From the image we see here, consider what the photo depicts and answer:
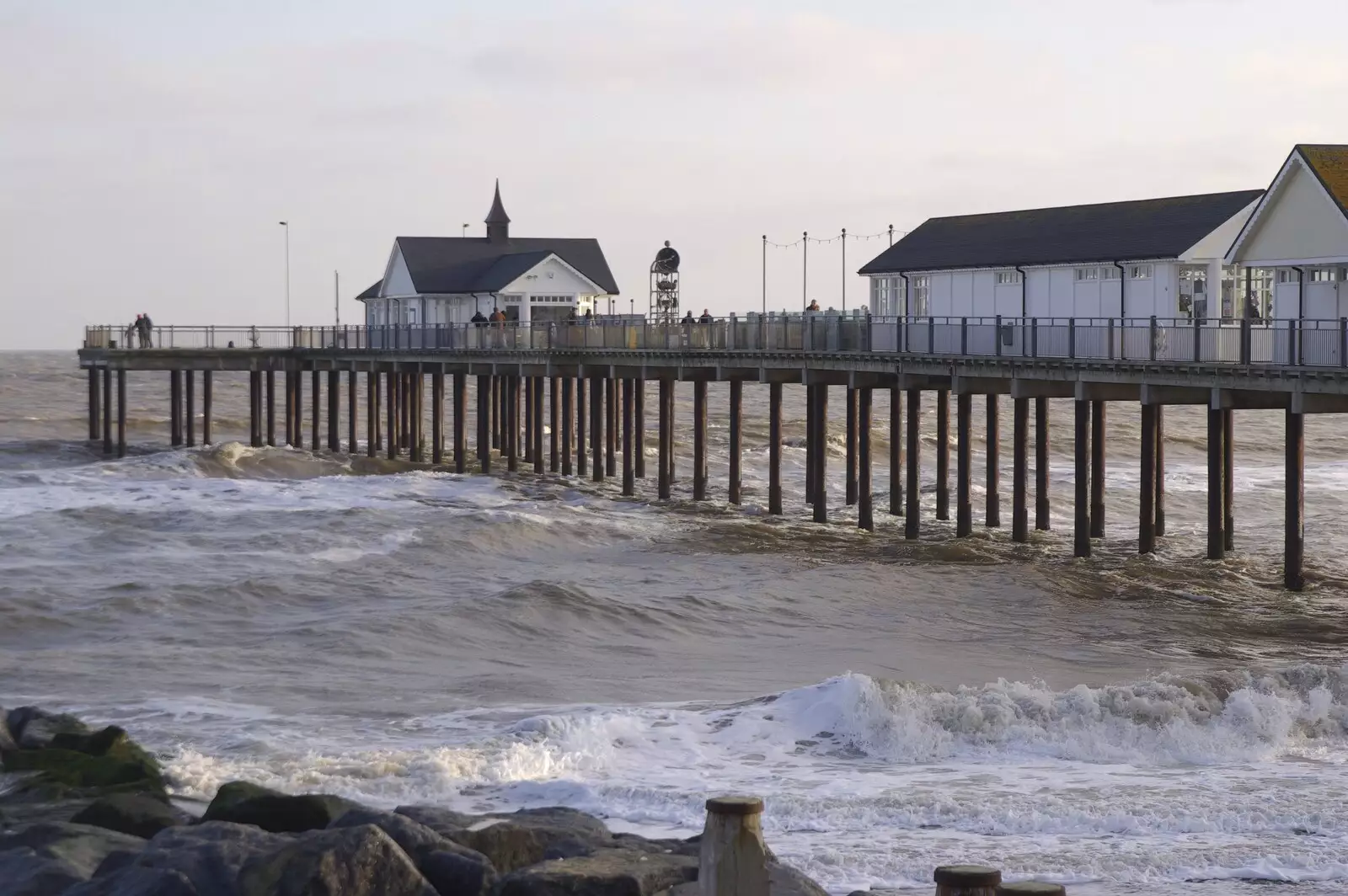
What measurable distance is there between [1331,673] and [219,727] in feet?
36.1

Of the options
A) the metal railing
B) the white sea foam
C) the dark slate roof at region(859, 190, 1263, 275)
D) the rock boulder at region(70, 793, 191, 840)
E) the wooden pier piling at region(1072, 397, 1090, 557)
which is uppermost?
the dark slate roof at region(859, 190, 1263, 275)

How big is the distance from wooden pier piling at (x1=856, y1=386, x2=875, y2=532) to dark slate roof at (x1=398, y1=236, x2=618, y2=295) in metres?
22.7

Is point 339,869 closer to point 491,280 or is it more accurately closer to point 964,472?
point 964,472

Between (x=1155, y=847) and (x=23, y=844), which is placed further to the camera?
(x=1155, y=847)

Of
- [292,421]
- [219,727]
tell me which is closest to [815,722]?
[219,727]

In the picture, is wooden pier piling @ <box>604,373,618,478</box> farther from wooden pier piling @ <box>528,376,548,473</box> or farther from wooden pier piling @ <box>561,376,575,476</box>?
wooden pier piling @ <box>528,376,548,473</box>

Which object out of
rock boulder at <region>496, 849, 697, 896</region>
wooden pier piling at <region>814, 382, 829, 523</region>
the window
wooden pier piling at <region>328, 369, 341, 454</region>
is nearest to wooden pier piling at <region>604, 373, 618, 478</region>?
wooden pier piling at <region>328, 369, 341, 454</region>

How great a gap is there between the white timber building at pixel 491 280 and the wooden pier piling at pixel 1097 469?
26.2m

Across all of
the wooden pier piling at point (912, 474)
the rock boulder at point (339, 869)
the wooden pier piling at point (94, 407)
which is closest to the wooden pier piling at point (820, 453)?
the wooden pier piling at point (912, 474)

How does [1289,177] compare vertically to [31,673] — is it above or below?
above

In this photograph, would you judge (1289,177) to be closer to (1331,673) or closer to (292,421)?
(1331,673)

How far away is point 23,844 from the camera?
37.8ft

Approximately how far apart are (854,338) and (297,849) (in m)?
25.1

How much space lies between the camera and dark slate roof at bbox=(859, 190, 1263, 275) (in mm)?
30891
